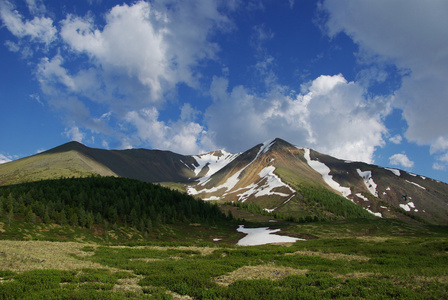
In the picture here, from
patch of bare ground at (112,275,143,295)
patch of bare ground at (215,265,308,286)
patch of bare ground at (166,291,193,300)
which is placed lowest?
patch of bare ground at (215,265,308,286)

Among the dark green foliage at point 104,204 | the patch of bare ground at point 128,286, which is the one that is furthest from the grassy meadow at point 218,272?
the dark green foliage at point 104,204

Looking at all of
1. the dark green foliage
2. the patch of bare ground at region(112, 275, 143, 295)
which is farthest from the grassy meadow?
the dark green foliage

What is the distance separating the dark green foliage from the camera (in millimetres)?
81562

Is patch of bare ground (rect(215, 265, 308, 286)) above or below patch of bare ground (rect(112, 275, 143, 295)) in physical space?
below

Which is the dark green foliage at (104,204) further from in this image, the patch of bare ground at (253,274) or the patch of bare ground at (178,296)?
the patch of bare ground at (178,296)

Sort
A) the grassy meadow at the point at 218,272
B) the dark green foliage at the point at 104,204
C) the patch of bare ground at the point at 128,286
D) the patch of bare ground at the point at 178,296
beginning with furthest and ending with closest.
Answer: the dark green foliage at the point at 104,204 → the patch of bare ground at the point at 128,286 → the grassy meadow at the point at 218,272 → the patch of bare ground at the point at 178,296

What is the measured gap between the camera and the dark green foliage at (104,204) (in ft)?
268

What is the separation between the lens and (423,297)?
13.8 metres

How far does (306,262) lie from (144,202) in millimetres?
103004

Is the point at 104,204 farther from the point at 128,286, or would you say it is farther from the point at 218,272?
the point at 128,286

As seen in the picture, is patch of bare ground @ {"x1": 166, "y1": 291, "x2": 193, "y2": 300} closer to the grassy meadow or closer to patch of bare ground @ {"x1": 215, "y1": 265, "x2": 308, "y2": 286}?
the grassy meadow

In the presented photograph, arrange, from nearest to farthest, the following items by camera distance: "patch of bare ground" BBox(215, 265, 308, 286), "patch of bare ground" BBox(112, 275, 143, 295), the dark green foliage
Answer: "patch of bare ground" BBox(112, 275, 143, 295) → "patch of bare ground" BBox(215, 265, 308, 286) → the dark green foliage

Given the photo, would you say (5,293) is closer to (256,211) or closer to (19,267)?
(19,267)

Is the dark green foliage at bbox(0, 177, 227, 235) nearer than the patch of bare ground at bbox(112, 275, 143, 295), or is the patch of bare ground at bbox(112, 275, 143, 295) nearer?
the patch of bare ground at bbox(112, 275, 143, 295)
